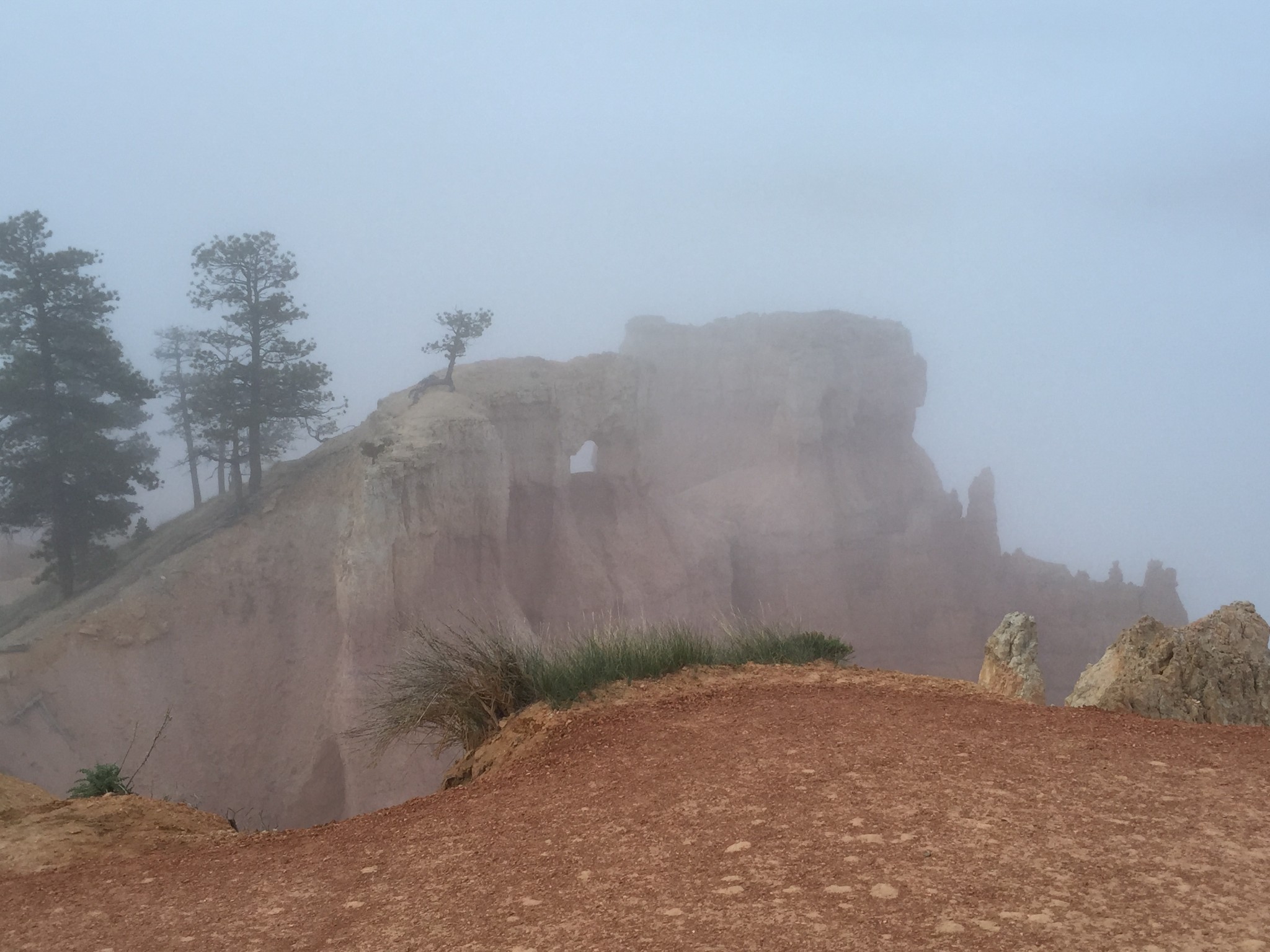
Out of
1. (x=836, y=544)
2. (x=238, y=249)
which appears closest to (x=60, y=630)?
(x=238, y=249)

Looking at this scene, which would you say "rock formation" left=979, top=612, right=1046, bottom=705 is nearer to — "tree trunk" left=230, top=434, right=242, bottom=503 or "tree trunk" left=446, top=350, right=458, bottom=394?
"tree trunk" left=446, top=350, right=458, bottom=394

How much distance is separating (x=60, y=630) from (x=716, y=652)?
69.5 ft

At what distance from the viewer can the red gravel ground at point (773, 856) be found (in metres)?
3.46

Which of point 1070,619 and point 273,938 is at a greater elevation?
point 273,938

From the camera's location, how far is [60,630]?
22.7 meters

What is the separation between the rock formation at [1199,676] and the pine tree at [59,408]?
26.8 m

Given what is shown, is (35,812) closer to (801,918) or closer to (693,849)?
(693,849)

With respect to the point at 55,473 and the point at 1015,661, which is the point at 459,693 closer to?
the point at 1015,661

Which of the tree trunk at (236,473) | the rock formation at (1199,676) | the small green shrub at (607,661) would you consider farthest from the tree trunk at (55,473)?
the rock formation at (1199,676)

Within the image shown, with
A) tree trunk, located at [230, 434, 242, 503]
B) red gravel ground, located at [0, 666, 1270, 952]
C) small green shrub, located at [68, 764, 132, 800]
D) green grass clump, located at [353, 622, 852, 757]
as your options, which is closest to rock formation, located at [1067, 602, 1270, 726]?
red gravel ground, located at [0, 666, 1270, 952]

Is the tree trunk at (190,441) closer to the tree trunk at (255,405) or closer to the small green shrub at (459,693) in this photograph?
the tree trunk at (255,405)

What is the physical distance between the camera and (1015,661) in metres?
8.40

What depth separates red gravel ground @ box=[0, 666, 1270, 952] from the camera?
11.4 feet

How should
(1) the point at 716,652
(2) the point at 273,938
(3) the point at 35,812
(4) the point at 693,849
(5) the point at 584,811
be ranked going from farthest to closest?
(1) the point at 716,652 → (3) the point at 35,812 → (5) the point at 584,811 → (4) the point at 693,849 → (2) the point at 273,938
